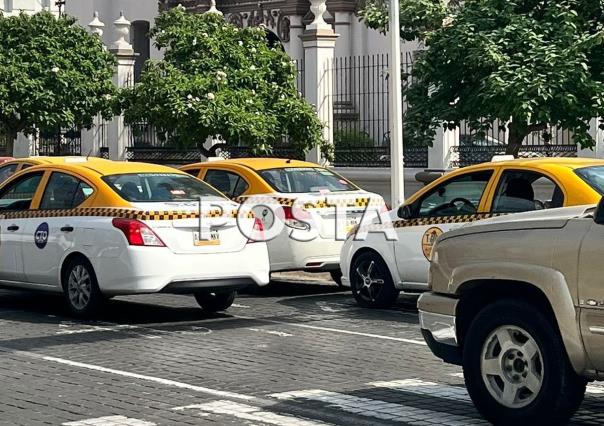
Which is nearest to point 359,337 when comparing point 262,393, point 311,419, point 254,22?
point 262,393

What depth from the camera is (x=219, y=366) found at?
35.7 ft

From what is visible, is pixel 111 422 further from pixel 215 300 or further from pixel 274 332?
pixel 215 300

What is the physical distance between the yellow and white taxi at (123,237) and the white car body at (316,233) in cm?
153

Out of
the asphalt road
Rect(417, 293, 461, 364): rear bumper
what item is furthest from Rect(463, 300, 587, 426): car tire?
the asphalt road

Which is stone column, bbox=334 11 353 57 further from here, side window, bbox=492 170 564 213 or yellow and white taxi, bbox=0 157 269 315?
side window, bbox=492 170 564 213

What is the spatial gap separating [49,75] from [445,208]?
15.5 meters

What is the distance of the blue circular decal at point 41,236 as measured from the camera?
14094 millimetres

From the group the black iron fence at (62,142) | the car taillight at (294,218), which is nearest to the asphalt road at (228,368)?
the car taillight at (294,218)

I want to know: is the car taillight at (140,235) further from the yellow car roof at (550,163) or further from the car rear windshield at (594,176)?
the car rear windshield at (594,176)

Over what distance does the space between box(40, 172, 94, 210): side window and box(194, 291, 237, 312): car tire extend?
5.25 feet

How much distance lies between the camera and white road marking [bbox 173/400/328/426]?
338 inches

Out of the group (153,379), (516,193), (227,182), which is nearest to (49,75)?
(227,182)

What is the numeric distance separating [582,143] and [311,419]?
31.2ft

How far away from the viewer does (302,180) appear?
1642 cm
